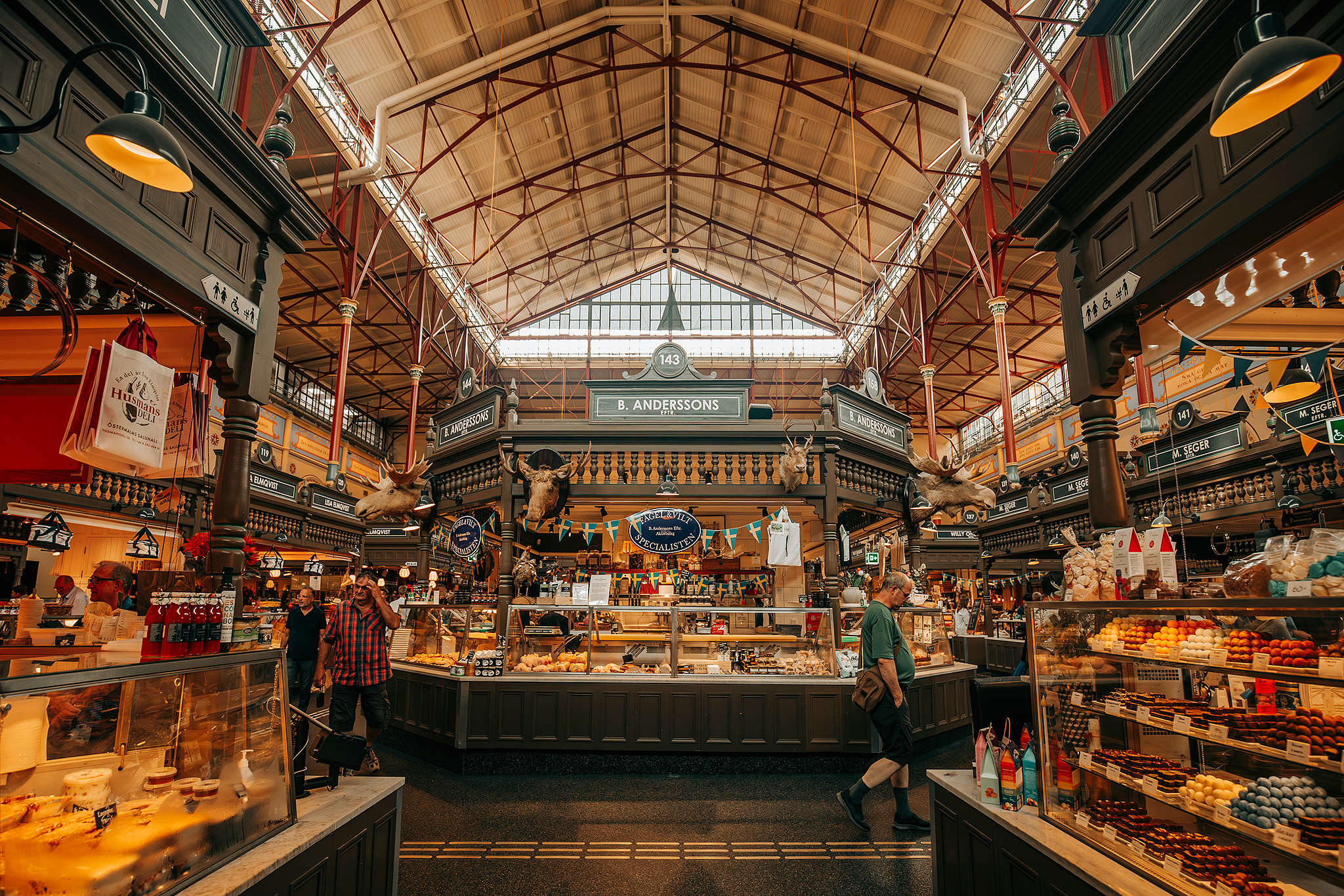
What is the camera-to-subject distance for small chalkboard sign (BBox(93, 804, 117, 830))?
1959 millimetres

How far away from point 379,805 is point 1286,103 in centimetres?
441

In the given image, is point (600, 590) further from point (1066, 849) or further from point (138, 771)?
point (1066, 849)

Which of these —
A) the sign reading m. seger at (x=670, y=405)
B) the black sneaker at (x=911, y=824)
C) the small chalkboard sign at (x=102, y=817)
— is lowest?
the black sneaker at (x=911, y=824)

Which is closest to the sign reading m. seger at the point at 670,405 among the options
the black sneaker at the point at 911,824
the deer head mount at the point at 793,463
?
the deer head mount at the point at 793,463

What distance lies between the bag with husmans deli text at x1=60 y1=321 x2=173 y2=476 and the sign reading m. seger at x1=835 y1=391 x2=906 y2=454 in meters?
6.12

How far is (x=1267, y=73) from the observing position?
204cm

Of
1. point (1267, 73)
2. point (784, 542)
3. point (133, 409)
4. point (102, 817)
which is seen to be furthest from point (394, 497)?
point (1267, 73)

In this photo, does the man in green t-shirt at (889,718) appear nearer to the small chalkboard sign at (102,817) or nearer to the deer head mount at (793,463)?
the deer head mount at (793,463)

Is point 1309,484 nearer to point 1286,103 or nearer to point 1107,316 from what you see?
point 1107,316

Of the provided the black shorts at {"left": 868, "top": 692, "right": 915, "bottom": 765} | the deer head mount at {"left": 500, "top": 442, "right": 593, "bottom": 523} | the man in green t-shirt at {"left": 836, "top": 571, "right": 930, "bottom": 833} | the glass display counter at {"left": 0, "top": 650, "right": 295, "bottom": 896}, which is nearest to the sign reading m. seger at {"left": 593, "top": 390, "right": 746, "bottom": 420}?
the deer head mount at {"left": 500, "top": 442, "right": 593, "bottom": 523}

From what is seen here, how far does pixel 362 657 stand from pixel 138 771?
2697mm

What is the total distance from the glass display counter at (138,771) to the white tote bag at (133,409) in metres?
1.19

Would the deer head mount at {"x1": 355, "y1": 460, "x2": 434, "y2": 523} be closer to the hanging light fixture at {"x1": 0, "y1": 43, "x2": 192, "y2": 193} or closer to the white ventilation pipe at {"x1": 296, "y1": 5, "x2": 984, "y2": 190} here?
the hanging light fixture at {"x1": 0, "y1": 43, "x2": 192, "y2": 193}

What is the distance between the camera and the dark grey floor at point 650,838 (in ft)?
12.3
